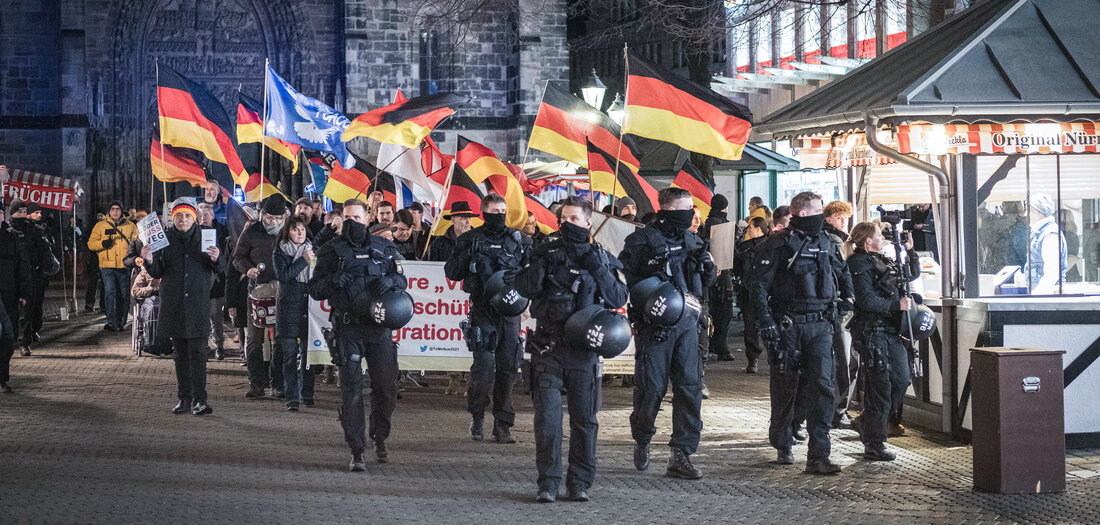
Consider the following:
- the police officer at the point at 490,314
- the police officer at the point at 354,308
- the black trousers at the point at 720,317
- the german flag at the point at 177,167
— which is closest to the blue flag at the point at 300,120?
the german flag at the point at 177,167

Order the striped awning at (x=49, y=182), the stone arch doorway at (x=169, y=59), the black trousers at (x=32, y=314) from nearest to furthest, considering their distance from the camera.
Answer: the black trousers at (x=32, y=314) → the striped awning at (x=49, y=182) → the stone arch doorway at (x=169, y=59)

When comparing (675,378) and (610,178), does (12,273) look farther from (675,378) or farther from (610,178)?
(675,378)

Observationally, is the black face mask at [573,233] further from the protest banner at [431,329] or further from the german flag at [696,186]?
the german flag at [696,186]

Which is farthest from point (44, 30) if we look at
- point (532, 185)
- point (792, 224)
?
point (792, 224)

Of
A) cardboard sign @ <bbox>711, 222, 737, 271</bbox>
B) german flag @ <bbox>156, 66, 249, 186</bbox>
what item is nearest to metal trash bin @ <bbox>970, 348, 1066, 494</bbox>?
cardboard sign @ <bbox>711, 222, 737, 271</bbox>

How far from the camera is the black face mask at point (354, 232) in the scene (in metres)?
9.05

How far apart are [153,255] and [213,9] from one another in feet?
88.1

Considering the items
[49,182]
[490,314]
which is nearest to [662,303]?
[490,314]

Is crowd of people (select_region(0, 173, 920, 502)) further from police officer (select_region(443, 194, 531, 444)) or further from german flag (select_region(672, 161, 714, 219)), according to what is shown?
german flag (select_region(672, 161, 714, 219))

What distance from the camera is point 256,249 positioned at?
12.8 m

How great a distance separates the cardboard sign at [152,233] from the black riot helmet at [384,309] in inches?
137

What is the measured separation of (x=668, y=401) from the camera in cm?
1317

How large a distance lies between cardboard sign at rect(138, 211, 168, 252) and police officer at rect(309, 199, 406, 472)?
3020mm

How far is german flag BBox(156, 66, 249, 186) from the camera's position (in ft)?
49.7
